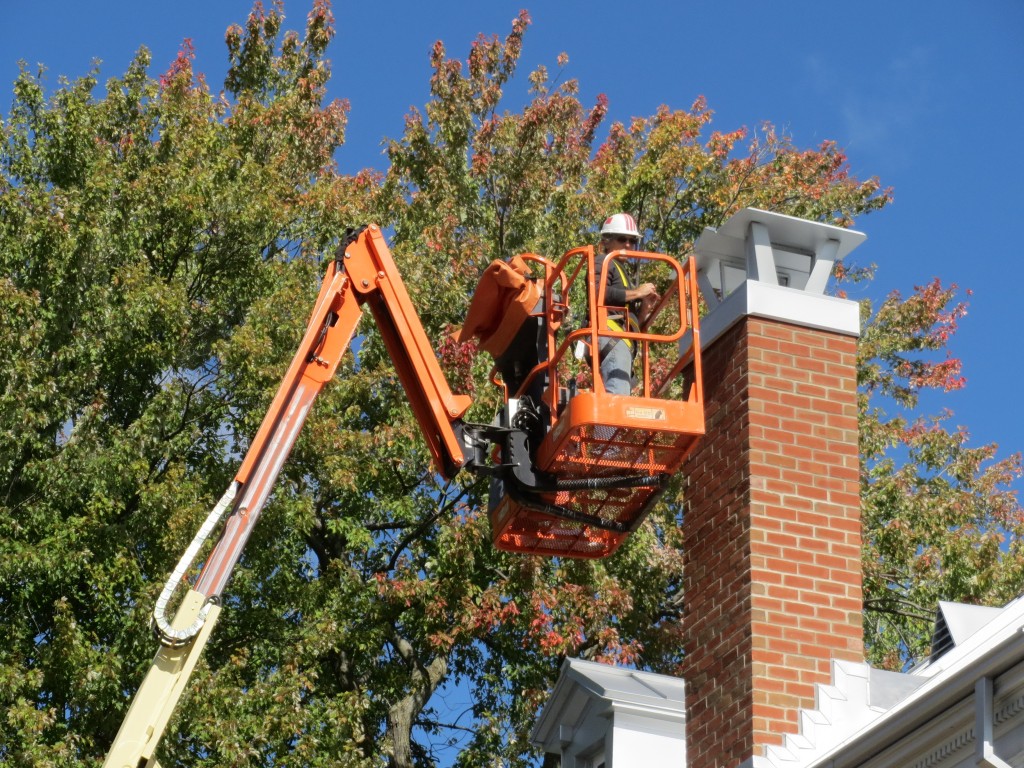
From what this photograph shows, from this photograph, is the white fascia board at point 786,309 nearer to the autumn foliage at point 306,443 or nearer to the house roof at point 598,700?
the house roof at point 598,700

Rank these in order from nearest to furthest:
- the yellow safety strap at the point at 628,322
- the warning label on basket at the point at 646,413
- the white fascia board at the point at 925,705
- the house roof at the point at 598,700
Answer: the white fascia board at the point at 925,705
the warning label on basket at the point at 646,413
the yellow safety strap at the point at 628,322
the house roof at the point at 598,700

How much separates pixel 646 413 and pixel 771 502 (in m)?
1.04

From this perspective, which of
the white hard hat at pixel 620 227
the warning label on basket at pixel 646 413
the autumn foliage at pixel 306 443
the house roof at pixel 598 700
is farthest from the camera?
the autumn foliage at pixel 306 443

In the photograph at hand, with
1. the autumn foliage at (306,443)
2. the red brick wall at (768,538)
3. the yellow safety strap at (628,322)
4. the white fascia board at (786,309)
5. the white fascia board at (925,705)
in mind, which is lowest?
the white fascia board at (925,705)

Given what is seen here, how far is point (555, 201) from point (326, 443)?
4861 millimetres

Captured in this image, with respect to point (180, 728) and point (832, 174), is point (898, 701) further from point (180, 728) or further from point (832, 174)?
point (832, 174)

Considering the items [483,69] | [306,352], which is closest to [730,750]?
[306,352]

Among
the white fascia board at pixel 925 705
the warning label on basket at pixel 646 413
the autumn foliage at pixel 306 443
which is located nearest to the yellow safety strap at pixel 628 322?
the warning label on basket at pixel 646 413

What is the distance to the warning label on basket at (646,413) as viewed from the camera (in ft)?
31.0

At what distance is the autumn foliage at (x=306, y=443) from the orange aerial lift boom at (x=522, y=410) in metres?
7.14

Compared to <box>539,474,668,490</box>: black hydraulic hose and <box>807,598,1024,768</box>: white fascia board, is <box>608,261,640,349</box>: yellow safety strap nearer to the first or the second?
<box>539,474,668,490</box>: black hydraulic hose

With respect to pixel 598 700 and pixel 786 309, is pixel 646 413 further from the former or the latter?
pixel 598 700

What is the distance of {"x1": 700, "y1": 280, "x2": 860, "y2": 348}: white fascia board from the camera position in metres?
10.5

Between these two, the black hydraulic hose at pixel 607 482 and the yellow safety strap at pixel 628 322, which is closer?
the black hydraulic hose at pixel 607 482
